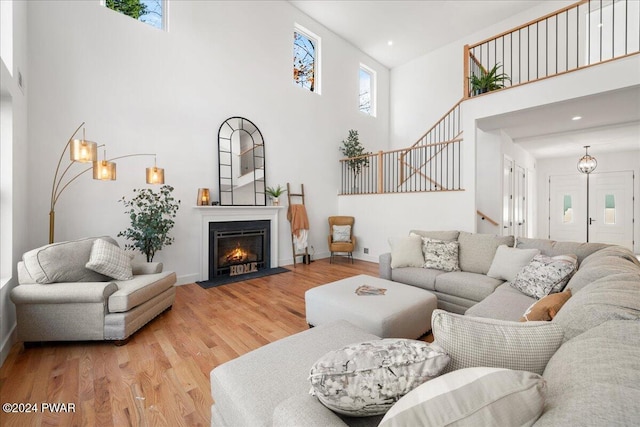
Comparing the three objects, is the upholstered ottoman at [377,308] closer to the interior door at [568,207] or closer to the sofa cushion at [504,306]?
the sofa cushion at [504,306]

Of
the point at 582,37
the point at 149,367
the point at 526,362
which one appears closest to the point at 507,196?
the point at 582,37

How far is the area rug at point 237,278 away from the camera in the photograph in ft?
13.6

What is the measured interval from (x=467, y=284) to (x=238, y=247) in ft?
11.9

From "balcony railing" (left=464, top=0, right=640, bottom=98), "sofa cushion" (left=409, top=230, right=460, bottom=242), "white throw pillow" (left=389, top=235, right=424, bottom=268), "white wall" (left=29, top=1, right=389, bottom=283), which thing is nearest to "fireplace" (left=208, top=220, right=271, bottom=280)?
"white wall" (left=29, top=1, right=389, bottom=283)

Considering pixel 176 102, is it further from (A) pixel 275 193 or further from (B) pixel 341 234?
(B) pixel 341 234

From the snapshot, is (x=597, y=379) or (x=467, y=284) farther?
(x=467, y=284)

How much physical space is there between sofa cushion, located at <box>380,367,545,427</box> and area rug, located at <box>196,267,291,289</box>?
3.89m

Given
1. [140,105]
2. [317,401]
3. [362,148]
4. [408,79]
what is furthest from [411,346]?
[408,79]

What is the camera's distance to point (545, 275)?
230 cm

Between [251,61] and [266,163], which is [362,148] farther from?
[251,61]

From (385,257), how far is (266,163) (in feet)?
9.60

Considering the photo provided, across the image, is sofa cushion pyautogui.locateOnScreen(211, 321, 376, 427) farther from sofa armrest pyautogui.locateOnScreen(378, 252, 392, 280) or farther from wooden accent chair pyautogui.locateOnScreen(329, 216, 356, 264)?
wooden accent chair pyautogui.locateOnScreen(329, 216, 356, 264)

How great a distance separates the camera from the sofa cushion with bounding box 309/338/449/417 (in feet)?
2.68

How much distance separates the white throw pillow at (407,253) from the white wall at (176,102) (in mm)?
2612
